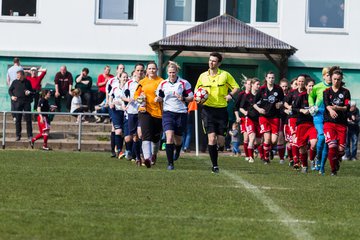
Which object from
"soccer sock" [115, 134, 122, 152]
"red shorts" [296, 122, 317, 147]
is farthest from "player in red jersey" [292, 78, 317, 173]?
"soccer sock" [115, 134, 122, 152]

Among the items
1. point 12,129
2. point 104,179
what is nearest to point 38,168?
point 104,179

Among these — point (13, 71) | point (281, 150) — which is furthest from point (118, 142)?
point (13, 71)

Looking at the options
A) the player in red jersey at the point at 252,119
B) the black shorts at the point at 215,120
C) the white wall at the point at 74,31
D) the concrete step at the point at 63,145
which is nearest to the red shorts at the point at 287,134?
the player in red jersey at the point at 252,119

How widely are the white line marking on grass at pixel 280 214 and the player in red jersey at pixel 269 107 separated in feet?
23.3

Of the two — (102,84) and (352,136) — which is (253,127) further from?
(102,84)

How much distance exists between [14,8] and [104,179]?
21.8m

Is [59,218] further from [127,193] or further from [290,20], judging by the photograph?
[290,20]

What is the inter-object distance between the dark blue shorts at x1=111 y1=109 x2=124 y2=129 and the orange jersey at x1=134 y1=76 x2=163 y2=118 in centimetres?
362

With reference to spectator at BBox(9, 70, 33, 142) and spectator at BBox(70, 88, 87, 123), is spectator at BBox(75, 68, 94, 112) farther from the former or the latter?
spectator at BBox(9, 70, 33, 142)

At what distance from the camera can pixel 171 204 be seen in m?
13.1

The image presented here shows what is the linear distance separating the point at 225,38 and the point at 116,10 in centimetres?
419

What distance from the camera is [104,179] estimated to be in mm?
16891

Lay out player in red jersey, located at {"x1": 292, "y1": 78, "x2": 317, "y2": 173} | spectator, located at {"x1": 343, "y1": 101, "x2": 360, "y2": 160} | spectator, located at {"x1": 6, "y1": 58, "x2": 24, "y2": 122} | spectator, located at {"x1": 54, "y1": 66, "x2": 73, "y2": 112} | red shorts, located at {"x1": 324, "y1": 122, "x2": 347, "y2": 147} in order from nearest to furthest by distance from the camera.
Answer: red shorts, located at {"x1": 324, "y1": 122, "x2": 347, "y2": 147} → player in red jersey, located at {"x1": 292, "y1": 78, "x2": 317, "y2": 173} → spectator, located at {"x1": 343, "y1": 101, "x2": 360, "y2": 160} → spectator, located at {"x1": 6, "y1": 58, "x2": 24, "y2": 122} → spectator, located at {"x1": 54, "y1": 66, "x2": 73, "y2": 112}

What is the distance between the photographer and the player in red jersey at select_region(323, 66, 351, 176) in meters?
19.8
